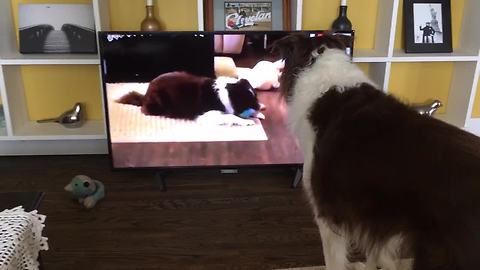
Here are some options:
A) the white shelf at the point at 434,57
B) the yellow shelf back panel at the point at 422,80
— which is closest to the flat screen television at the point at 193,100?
the white shelf at the point at 434,57

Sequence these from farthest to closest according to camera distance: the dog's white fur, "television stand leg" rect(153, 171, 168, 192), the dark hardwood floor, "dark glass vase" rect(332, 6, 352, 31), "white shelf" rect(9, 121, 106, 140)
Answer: "white shelf" rect(9, 121, 106, 140), "dark glass vase" rect(332, 6, 352, 31), "television stand leg" rect(153, 171, 168, 192), the dark hardwood floor, the dog's white fur

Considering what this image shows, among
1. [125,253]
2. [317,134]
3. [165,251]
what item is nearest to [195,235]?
[165,251]

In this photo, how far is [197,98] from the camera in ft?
7.63

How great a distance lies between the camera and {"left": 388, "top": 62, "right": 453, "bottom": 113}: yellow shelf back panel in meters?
3.02

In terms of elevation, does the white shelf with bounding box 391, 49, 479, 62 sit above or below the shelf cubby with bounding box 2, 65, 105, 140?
above

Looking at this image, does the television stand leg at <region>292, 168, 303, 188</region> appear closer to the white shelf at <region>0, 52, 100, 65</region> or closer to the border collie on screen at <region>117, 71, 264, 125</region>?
the border collie on screen at <region>117, 71, 264, 125</region>

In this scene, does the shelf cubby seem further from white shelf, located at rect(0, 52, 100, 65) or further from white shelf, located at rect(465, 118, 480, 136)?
white shelf, located at rect(465, 118, 480, 136)

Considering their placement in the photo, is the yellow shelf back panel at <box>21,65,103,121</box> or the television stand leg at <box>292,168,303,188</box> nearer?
the television stand leg at <box>292,168,303,188</box>

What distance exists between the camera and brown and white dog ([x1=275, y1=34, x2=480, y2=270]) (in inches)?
43.4

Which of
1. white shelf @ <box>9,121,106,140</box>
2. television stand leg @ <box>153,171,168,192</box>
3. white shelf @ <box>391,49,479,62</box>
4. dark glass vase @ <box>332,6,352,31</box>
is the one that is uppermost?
dark glass vase @ <box>332,6,352,31</box>

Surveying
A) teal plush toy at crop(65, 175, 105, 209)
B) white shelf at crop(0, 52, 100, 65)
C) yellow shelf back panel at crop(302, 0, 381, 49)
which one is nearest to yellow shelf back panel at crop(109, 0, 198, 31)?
white shelf at crop(0, 52, 100, 65)

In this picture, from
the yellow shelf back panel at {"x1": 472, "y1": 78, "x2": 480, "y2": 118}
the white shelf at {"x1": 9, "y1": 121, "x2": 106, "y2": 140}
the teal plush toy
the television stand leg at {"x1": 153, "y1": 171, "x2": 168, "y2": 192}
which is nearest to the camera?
the teal plush toy

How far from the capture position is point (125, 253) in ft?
6.49

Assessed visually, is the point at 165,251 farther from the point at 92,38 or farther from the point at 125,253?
the point at 92,38
